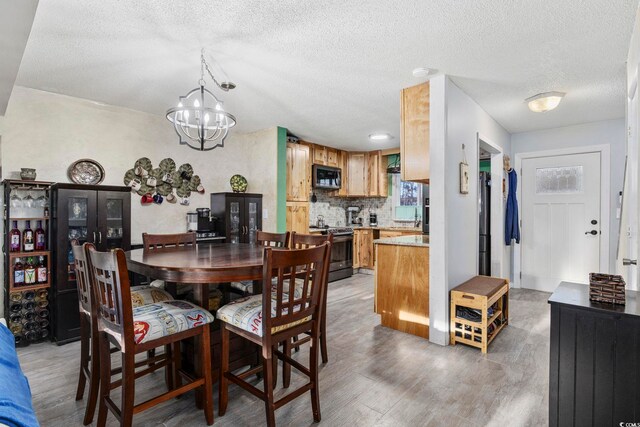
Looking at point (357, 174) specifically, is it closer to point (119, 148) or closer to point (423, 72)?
point (423, 72)

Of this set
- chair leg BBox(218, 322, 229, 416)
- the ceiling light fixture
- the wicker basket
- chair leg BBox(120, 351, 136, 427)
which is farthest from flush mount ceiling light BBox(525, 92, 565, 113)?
chair leg BBox(120, 351, 136, 427)

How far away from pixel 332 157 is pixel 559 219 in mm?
3698

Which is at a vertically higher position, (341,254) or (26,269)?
(26,269)

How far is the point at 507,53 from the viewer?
2455 millimetres

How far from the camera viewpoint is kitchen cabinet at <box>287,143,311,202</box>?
5000 mm

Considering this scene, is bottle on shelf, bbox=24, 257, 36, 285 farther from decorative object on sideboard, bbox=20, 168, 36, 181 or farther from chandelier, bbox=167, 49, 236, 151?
chandelier, bbox=167, 49, 236, 151

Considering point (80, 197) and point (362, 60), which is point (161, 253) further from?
point (362, 60)

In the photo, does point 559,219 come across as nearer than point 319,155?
Yes

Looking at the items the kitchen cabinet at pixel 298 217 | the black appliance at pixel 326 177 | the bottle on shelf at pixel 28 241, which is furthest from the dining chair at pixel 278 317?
the black appliance at pixel 326 177

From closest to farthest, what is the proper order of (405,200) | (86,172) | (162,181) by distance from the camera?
(86,172) < (162,181) < (405,200)

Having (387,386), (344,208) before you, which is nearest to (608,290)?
(387,386)

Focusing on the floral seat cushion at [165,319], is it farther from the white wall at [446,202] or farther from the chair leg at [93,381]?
the white wall at [446,202]

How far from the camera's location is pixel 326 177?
5.84 m

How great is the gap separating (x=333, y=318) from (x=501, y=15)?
9.98 feet
